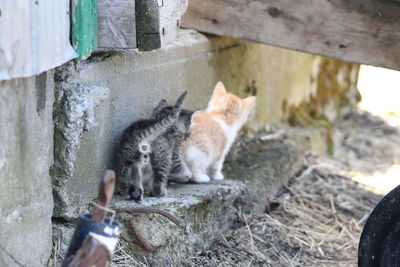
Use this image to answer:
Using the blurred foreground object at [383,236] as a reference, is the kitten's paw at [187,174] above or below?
below

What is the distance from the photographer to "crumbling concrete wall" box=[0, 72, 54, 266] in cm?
319

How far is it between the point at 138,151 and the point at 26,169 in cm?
96

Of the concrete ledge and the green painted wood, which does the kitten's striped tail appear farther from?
the green painted wood

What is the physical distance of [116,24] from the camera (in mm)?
3916

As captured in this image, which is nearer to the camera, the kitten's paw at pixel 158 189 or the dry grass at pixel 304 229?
the kitten's paw at pixel 158 189

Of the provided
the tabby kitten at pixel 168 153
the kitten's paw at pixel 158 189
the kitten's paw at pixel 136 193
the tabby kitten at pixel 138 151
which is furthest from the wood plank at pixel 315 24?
the kitten's paw at pixel 136 193

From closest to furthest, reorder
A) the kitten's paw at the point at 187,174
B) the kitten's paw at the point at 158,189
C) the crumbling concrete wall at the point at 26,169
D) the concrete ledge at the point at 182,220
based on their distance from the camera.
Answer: the crumbling concrete wall at the point at 26,169
the concrete ledge at the point at 182,220
the kitten's paw at the point at 158,189
the kitten's paw at the point at 187,174

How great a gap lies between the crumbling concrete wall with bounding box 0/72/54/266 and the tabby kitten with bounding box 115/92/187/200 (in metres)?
0.65

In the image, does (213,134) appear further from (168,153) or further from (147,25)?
(147,25)

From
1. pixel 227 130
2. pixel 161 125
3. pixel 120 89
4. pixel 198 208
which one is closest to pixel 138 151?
pixel 161 125

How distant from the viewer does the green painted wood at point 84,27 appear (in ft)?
11.8

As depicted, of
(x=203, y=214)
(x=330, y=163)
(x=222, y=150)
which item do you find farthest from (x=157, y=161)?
(x=330, y=163)

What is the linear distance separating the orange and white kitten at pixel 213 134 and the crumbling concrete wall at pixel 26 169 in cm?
151

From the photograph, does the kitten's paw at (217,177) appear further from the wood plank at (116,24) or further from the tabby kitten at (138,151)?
the wood plank at (116,24)
